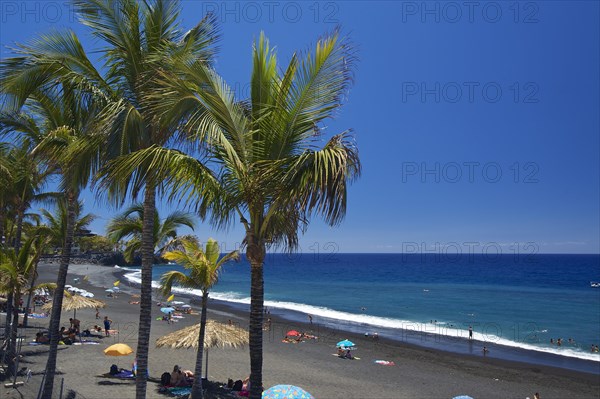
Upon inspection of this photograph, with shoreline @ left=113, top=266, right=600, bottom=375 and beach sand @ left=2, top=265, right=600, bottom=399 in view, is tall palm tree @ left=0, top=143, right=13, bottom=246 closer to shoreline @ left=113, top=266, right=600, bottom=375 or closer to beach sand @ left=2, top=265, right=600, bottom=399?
beach sand @ left=2, top=265, right=600, bottom=399

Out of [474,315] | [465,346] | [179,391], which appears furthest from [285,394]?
[474,315]

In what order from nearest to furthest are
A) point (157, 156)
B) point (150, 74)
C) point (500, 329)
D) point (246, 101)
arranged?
point (157, 156) → point (246, 101) → point (150, 74) → point (500, 329)

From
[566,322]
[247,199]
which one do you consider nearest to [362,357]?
[247,199]

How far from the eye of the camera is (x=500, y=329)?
46719 millimetres

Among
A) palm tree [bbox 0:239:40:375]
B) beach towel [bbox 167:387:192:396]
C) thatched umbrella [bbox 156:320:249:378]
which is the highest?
palm tree [bbox 0:239:40:375]

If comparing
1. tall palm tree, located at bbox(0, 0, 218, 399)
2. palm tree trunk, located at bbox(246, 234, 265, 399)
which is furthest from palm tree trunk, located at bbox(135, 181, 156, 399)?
palm tree trunk, located at bbox(246, 234, 265, 399)

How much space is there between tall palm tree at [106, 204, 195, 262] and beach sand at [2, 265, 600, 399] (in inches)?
186

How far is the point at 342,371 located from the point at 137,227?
17060 mm

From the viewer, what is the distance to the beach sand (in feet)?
64.6

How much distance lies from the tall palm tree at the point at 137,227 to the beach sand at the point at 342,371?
472 centimetres

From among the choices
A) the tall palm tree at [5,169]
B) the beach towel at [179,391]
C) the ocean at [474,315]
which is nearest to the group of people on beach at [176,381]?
the beach towel at [179,391]

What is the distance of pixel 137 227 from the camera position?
1327 cm

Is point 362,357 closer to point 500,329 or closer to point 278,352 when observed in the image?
point 278,352

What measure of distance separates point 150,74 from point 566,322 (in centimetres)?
5684
